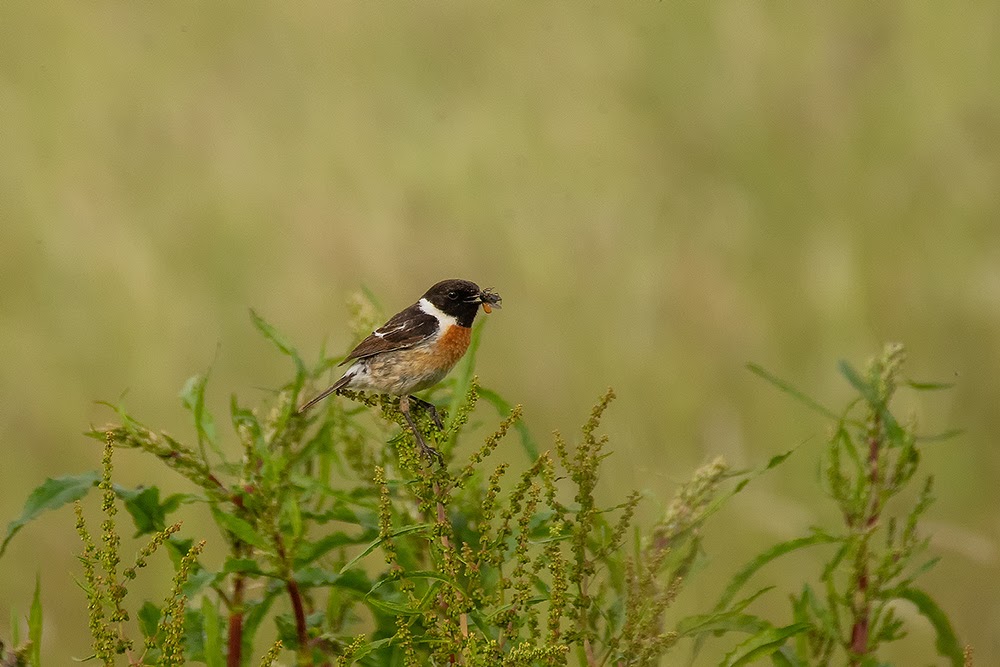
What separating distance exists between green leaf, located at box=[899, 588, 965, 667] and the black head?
3.50 ft

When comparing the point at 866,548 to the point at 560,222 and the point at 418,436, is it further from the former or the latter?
the point at 560,222

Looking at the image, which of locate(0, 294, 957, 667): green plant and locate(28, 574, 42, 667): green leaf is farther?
locate(28, 574, 42, 667): green leaf

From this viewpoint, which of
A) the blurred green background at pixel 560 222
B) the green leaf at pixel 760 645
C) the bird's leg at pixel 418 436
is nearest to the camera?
the bird's leg at pixel 418 436

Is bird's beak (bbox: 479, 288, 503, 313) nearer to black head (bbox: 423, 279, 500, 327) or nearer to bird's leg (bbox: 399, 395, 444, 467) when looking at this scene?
black head (bbox: 423, 279, 500, 327)

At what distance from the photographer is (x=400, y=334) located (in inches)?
119

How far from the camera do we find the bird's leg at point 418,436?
7.13ft

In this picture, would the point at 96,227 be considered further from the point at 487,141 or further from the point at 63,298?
the point at 487,141

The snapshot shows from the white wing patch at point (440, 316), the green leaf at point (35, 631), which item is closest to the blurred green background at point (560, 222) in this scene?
the white wing patch at point (440, 316)

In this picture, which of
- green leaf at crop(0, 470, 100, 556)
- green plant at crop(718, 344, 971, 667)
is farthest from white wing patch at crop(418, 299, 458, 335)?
green leaf at crop(0, 470, 100, 556)

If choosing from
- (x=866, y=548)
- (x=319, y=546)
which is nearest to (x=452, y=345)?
(x=319, y=546)

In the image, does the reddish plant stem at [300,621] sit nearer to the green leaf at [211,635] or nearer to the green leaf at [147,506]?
the green leaf at [211,635]

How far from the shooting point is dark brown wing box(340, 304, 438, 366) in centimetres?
291

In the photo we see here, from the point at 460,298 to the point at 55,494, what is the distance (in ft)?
3.22

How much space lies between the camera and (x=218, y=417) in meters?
4.85
